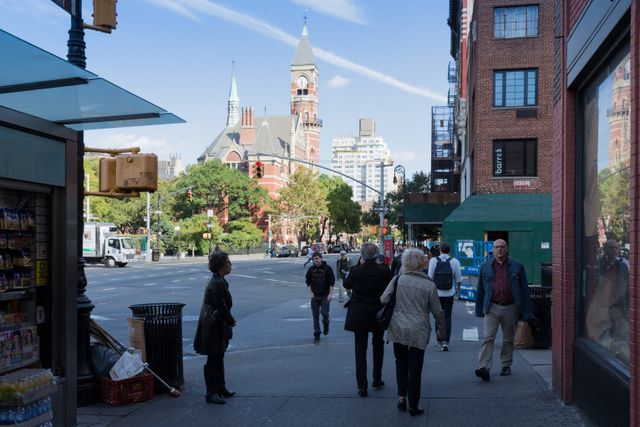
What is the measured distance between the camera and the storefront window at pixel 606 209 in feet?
19.0

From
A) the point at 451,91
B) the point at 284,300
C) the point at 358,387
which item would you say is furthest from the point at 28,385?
the point at 451,91

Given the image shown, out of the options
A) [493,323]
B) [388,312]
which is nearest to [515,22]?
[493,323]

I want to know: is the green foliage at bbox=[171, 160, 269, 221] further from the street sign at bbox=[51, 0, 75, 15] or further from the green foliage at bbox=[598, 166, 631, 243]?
the green foliage at bbox=[598, 166, 631, 243]

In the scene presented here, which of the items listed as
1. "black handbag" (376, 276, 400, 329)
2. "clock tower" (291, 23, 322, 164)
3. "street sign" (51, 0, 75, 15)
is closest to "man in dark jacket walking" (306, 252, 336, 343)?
"black handbag" (376, 276, 400, 329)

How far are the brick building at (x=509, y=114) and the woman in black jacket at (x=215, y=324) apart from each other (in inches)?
875

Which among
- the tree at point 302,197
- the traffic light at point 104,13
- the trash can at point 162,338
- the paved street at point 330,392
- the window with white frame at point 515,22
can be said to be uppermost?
the window with white frame at point 515,22

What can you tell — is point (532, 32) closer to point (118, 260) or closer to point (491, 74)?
point (491, 74)

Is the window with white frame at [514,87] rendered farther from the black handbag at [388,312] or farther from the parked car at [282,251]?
the parked car at [282,251]

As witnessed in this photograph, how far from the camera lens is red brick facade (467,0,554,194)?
30.0 metres

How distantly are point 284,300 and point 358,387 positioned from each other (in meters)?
15.5

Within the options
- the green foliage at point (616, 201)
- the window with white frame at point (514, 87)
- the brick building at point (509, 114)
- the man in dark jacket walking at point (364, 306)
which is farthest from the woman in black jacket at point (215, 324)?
the window with white frame at point (514, 87)

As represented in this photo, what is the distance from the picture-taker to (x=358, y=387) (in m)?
8.46

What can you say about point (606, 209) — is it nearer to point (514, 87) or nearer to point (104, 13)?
point (104, 13)

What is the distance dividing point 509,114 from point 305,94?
126 metres
